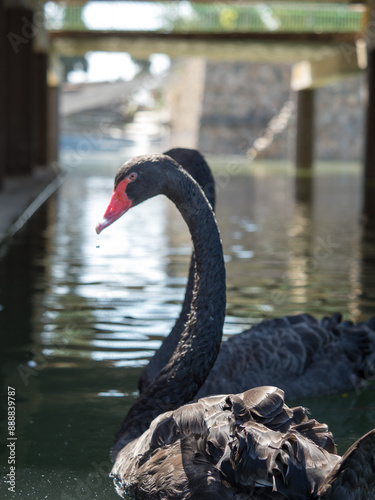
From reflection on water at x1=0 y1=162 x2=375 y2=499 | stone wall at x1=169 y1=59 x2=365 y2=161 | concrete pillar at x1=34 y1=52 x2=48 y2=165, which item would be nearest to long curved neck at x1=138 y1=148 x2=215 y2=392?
reflection on water at x1=0 y1=162 x2=375 y2=499

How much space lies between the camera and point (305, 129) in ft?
98.9

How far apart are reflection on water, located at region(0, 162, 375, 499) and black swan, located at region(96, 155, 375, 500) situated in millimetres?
293

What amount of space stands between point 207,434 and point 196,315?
0.70 meters

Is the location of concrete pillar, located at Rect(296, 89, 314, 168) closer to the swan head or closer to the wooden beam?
the wooden beam

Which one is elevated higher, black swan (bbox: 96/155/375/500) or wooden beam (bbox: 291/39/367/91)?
wooden beam (bbox: 291/39/367/91)

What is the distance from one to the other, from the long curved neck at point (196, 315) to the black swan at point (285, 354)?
21.7 inches

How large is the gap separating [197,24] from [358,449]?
20.4 metres

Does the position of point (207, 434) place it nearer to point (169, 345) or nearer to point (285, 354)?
point (169, 345)

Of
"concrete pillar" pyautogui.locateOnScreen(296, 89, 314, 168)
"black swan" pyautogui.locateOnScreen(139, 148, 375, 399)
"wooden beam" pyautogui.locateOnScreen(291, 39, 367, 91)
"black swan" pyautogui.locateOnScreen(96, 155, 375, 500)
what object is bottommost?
"concrete pillar" pyautogui.locateOnScreen(296, 89, 314, 168)

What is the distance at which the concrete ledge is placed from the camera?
9.62m

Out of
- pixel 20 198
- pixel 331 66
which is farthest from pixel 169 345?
pixel 331 66

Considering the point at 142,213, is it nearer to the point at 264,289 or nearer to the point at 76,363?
the point at 264,289

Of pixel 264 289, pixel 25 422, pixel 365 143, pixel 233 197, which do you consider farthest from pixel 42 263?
pixel 365 143

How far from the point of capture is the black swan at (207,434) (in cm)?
212
